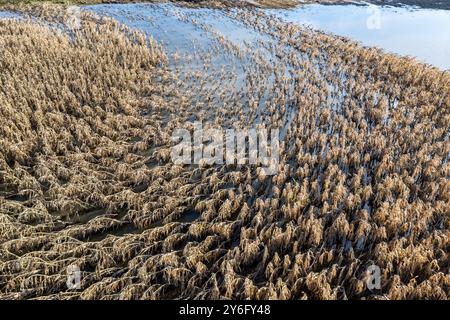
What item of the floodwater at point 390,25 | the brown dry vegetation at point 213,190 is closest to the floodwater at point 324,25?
the floodwater at point 390,25

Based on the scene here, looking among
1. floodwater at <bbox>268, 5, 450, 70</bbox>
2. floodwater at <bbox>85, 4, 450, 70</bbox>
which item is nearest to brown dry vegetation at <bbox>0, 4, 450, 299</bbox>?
floodwater at <bbox>268, 5, 450, 70</bbox>

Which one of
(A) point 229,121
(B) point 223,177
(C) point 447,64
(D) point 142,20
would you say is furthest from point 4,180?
(C) point 447,64

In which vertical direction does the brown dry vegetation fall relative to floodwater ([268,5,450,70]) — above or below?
below

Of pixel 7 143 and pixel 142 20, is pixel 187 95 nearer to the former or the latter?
pixel 7 143

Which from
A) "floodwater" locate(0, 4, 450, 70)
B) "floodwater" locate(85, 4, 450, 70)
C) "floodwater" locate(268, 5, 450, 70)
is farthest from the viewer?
"floodwater" locate(85, 4, 450, 70)

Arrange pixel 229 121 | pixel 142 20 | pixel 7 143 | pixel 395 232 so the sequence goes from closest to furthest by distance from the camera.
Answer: pixel 395 232 → pixel 7 143 → pixel 229 121 → pixel 142 20

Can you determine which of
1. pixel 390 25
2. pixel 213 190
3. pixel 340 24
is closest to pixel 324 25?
pixel 340 24

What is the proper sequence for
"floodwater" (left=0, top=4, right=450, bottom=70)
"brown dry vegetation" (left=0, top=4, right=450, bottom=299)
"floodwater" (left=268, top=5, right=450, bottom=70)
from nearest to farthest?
"brown dry vegetation" (left=0, top=4, right=450, bottom=299)
"floodwater" (left=0, top=4, right=450, bottom=70)
"floodwater" (left=268, top=5, right=450, bottom=70)

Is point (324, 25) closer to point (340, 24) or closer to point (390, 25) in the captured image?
point (340, 24)

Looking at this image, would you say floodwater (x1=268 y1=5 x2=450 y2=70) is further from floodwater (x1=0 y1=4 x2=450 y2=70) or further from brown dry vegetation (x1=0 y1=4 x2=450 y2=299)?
brown dry vegetation (x1=0 y1=4 x2=450 y2=299)
